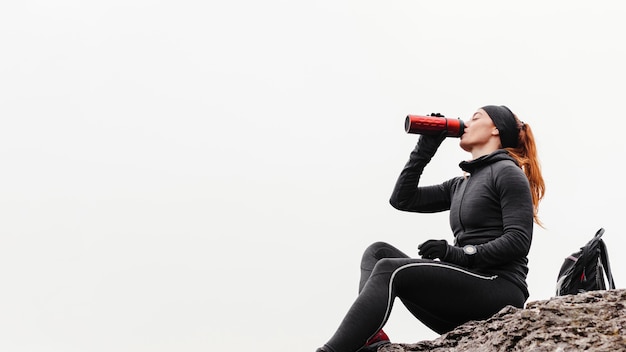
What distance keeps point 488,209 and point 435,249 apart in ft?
2.24

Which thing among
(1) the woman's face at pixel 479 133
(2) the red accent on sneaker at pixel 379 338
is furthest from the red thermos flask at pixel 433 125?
(2) the red accent on sneaker at pixel 379 338

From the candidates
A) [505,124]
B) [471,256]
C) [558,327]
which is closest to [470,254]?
[471,256]

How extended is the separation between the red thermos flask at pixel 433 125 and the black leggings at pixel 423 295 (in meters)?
1.16

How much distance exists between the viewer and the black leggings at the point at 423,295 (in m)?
5.02

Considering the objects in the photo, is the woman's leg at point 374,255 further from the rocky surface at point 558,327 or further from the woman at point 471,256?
the rocky surface at point 558,327

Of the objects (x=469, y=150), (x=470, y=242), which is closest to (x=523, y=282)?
(x=470, y=242)

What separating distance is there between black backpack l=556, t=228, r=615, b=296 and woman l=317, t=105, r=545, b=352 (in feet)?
1.39

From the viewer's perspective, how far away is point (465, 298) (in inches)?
208

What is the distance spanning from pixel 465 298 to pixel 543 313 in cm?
82

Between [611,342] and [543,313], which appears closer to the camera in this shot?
[611,342]

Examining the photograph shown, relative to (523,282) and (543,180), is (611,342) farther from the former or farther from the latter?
(543,180)

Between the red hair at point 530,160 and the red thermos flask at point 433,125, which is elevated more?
the red thermos flask at point 433,125

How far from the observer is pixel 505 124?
20.2ft

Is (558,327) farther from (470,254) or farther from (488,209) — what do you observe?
(488,209)
